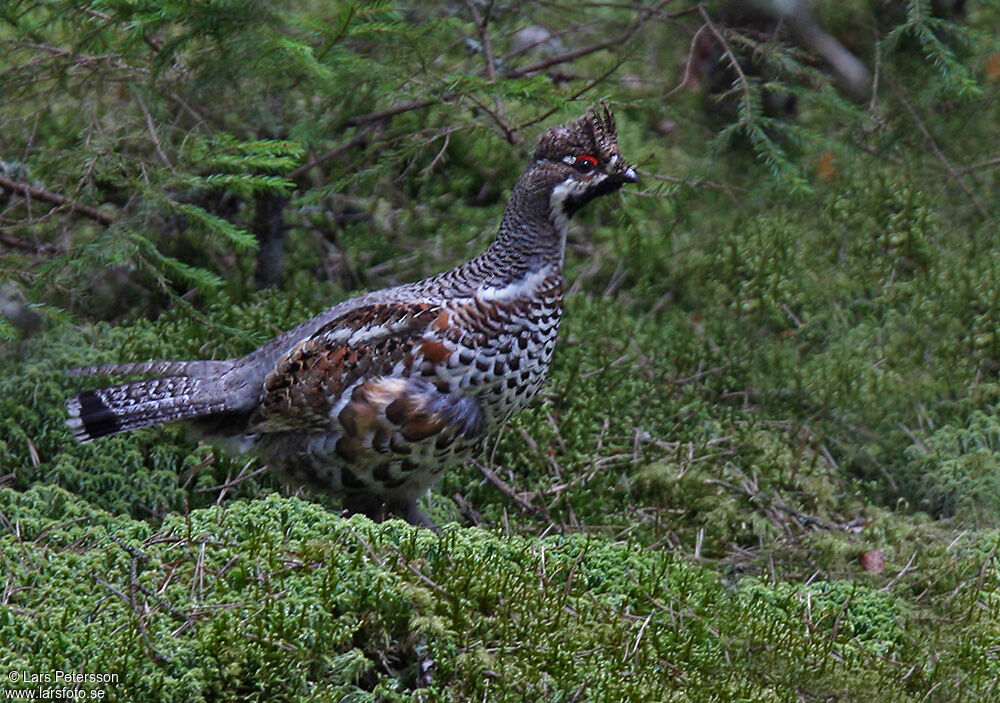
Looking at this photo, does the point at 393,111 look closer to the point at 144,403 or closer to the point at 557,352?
the point at 557,352

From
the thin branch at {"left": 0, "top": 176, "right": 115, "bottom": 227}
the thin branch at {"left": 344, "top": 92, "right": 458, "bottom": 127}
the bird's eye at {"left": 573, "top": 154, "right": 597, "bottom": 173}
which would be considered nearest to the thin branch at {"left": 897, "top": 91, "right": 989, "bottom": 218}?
the bird's eye at {"left": 573, "top": 154, "right": 597, "bottom": 173}

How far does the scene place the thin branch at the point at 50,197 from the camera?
207 inches

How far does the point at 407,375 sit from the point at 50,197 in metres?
2.15

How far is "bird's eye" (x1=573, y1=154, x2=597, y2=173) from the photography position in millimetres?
4551

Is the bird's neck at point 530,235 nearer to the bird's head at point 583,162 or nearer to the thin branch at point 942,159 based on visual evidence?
the bird's head at point 583,162

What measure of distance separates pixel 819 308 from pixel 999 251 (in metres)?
0.92

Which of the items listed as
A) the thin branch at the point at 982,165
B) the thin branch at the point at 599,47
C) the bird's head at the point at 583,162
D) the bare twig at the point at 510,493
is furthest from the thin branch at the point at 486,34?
the thin branch at the point at 982,165

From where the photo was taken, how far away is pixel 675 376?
19.5 feet

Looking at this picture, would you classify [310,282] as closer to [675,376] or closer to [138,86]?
[138,86]

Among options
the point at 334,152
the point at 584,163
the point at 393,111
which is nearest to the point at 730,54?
the point at 584,163

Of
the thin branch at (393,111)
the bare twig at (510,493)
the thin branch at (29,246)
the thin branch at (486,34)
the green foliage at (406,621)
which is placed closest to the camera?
the green foliage at (406,621)

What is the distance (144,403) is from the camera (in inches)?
184

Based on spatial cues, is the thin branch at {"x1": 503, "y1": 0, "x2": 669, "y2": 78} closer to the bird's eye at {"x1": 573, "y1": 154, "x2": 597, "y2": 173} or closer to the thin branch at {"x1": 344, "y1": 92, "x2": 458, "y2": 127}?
the thin branch at {"x1": 344, "y1": 92, "x2": 458, "y2": 127}

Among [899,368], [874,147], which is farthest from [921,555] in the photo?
[874,147]
